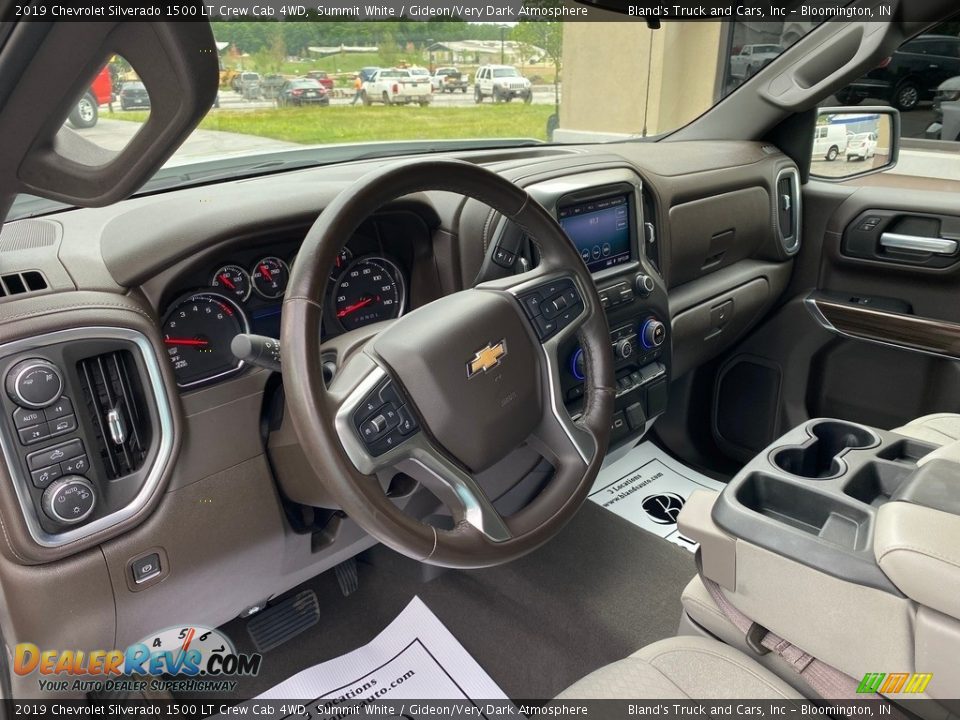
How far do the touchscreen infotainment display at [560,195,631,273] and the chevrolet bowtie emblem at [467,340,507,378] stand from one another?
584 mm

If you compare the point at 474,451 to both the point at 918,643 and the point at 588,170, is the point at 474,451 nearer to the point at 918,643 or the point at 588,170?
the point at 918,643

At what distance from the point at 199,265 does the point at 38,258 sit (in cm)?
24

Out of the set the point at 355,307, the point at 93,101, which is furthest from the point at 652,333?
the point at 93,101

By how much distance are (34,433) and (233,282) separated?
1.39 ft

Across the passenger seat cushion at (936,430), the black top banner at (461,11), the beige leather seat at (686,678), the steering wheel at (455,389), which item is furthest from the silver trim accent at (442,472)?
the passenger seat cushion at (936,430)

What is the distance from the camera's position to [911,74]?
223 centimetres

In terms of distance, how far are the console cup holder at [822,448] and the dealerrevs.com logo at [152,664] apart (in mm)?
1188

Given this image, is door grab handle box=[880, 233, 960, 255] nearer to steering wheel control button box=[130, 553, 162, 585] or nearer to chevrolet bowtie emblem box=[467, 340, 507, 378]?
chevrolet bowtie emblem box=[467, 340, 507, 378]

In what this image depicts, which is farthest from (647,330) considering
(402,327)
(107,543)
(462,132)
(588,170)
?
(107,543)

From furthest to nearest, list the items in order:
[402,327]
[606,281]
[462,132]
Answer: [462,132]
[606,281]
[402,327]

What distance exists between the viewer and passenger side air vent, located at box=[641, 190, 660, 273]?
1.83m

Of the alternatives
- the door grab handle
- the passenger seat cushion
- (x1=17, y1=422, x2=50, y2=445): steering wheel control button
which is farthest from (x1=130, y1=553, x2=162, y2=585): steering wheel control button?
the door grab handle

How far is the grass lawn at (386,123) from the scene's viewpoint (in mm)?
1472

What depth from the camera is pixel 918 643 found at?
864 millimetres
